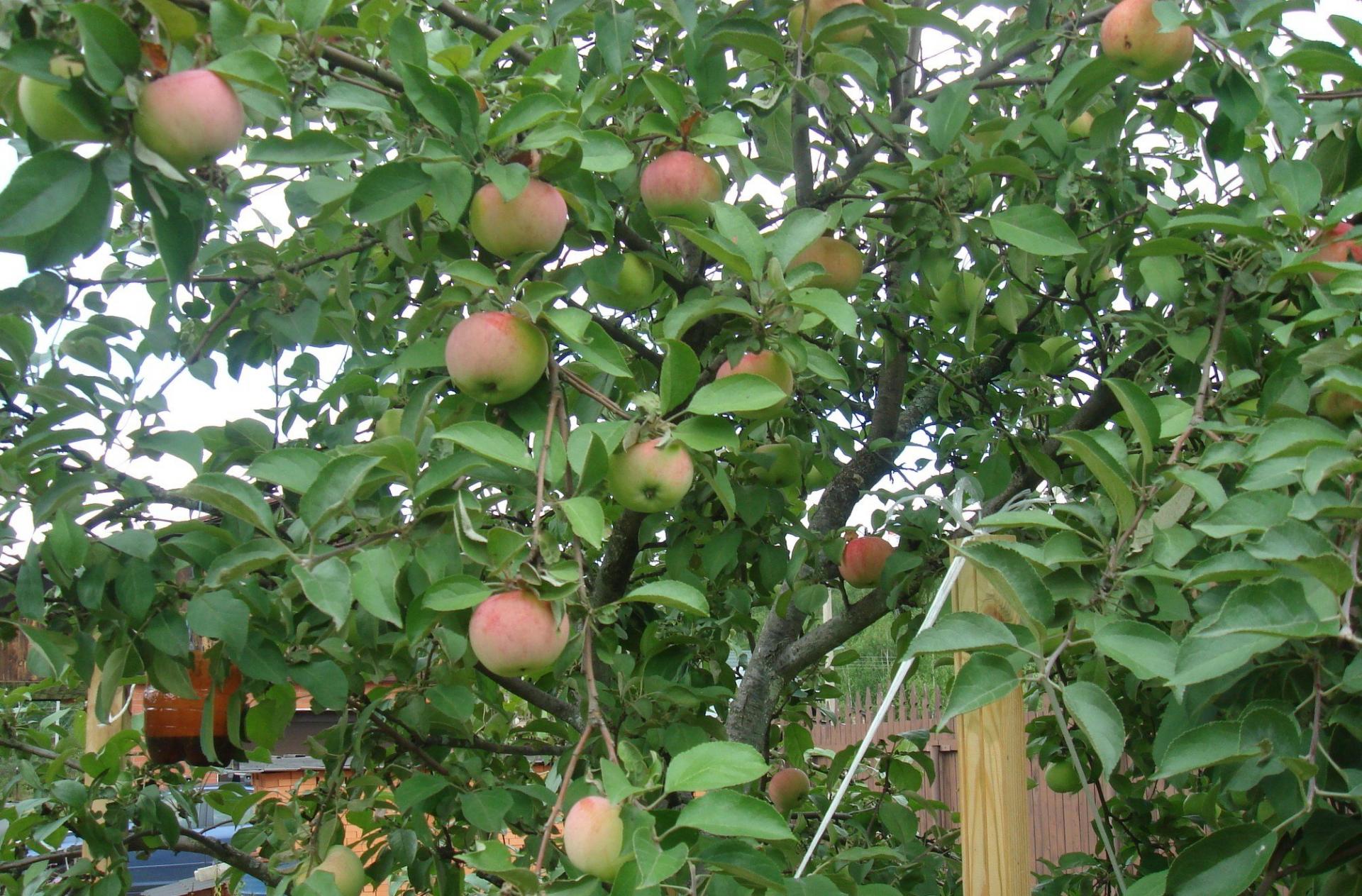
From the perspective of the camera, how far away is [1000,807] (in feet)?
4.15

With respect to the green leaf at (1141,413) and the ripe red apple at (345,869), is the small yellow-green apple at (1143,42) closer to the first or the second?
the green leaf at (1141,413)

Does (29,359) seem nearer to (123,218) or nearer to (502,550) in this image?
(123,218)

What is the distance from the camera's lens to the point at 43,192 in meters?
0.91

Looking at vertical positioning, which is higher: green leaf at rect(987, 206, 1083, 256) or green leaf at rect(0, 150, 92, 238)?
green leaf at rect(0, 150, 92, 238)

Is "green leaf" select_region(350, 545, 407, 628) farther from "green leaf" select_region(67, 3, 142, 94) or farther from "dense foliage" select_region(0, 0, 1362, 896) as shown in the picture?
"green leaf" select_region(67, 3, 142, 94)

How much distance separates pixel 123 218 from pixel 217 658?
103 centimetres

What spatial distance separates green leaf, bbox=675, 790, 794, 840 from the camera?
905 millimetres

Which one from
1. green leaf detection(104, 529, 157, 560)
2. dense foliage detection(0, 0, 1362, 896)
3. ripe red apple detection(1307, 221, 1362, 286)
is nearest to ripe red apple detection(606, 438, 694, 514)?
dense foliage detection(0, 0, 1362, 896)

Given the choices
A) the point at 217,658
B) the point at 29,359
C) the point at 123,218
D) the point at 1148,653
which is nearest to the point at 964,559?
the point at 1148,653

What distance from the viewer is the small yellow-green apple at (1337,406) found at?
1.16 m

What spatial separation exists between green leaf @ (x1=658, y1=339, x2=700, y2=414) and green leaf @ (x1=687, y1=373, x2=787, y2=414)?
0.10 ft

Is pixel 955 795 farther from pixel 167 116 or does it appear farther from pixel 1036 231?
pixel 167 116

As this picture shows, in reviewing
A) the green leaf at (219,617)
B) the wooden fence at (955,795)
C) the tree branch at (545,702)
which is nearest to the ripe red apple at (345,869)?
the tree branch at (545,702)

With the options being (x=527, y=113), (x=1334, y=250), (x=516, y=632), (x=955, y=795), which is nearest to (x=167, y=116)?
(x=527, y=113)
